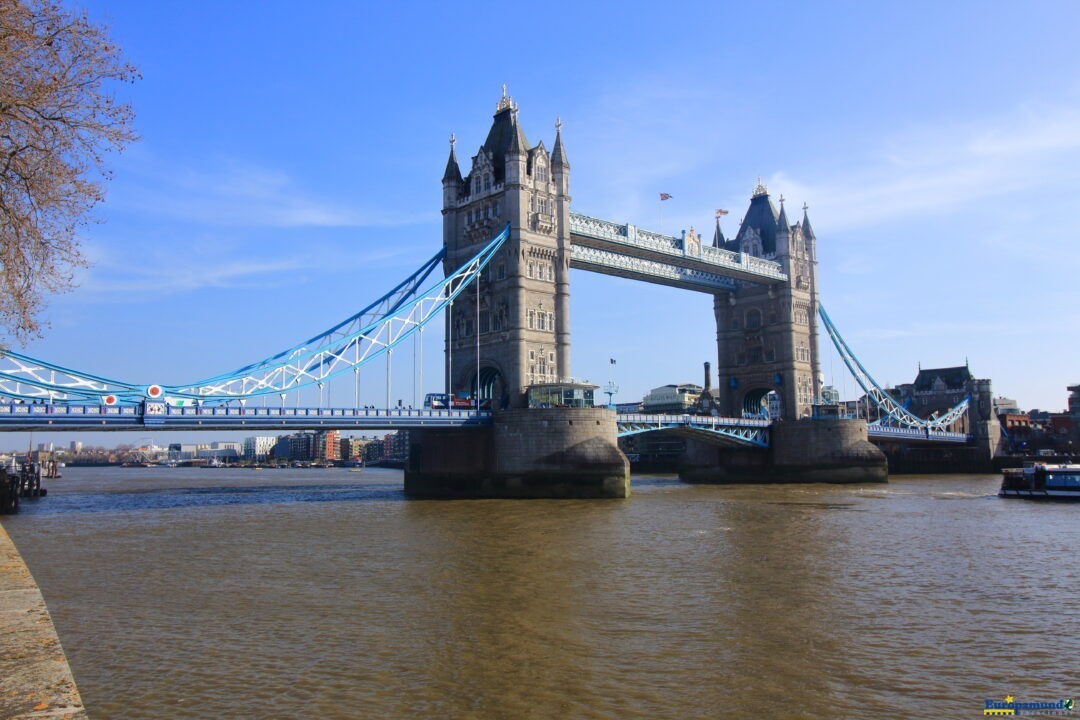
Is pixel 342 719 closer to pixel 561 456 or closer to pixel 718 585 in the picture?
pixel 718 585

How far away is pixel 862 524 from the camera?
111 ft

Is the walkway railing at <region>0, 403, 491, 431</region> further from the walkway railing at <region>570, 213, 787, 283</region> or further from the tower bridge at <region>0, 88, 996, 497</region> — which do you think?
the walkway railing at <region>570, 213, 787, 283</region>

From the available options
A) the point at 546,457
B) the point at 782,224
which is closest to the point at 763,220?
the point at 782,224

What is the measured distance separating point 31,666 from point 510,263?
4883cm

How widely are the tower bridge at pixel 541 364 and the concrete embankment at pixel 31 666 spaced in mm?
31804

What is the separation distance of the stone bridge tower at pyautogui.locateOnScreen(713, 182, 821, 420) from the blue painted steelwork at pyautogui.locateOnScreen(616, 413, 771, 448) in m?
6.87

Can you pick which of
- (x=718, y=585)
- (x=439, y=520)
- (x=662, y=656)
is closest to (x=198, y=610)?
(x=662, y=656)

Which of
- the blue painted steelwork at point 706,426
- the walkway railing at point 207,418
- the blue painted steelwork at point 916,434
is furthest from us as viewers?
the blue painted steelwork at point 916,434

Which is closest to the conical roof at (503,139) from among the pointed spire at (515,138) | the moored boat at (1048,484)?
the pointed spire at (515,138)

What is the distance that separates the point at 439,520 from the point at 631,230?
33804 mm

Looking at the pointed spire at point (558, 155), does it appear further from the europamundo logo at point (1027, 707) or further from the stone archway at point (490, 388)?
the europamundo logo at point (1027, 707)

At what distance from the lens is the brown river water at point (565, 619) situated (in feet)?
38.3

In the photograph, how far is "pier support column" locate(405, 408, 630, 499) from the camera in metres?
47.0

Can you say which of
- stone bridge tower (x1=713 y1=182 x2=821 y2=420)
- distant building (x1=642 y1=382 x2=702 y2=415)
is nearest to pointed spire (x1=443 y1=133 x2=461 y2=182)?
stone bridge tower (x1=713 y1=182 x2=821 y2=420)
